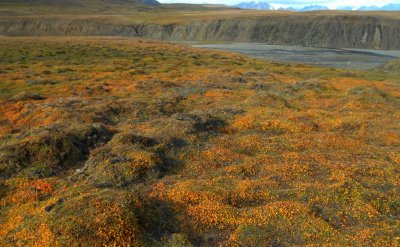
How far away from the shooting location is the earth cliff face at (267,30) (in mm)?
157875

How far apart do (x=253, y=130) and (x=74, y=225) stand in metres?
20.4

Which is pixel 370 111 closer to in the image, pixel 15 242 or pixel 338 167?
pixel 338 167

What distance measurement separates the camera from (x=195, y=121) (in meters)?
32.3

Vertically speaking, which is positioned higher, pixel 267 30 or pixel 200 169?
pixel 200 169

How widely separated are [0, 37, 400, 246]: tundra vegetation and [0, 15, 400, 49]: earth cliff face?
123 metres

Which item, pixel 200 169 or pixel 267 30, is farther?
→ pixel 267 30

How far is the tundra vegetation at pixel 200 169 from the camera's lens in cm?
1620

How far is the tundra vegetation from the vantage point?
1620 centimetres

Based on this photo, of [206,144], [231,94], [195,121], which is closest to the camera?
[206,144]

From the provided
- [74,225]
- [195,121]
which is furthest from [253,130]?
[74,225]

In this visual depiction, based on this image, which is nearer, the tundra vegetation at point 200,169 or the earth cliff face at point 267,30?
the tundra vegetation at point 200,169

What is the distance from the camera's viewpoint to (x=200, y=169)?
2402 centimetres

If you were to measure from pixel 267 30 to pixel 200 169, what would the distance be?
16374cm

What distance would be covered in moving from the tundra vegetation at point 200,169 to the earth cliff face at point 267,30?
123 metres
